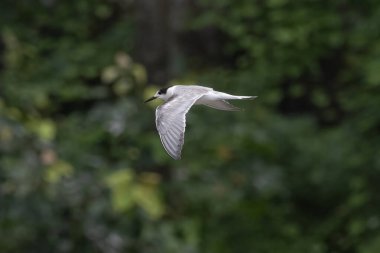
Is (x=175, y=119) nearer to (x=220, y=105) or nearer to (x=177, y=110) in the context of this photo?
(x=177, y=110)

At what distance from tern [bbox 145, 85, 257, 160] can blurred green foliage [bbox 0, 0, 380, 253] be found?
6.91 ft

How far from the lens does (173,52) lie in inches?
338

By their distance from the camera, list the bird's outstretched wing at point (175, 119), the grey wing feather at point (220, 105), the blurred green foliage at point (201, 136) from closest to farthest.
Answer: the bird's outstretched wing at point (175, 119) → the grey wing feather at point (220, 105) → the blurred green foliage at point (201, 136)

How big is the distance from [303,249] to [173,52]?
65.4 inches

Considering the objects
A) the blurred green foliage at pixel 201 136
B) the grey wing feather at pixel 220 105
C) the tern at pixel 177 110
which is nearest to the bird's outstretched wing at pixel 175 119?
the tern at pixel 177 110

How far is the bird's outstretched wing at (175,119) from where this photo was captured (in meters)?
4.09

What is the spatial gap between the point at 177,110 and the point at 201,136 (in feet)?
13.2

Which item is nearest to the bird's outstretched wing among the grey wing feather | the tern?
the tern

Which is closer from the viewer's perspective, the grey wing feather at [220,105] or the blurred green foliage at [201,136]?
the grey wing feather at [220,105]

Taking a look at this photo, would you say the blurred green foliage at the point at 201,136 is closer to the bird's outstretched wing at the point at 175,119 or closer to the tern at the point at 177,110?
the tern at the point at 177,110

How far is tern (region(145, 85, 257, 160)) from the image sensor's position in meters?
4.12

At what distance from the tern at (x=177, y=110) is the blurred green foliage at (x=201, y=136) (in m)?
2.11

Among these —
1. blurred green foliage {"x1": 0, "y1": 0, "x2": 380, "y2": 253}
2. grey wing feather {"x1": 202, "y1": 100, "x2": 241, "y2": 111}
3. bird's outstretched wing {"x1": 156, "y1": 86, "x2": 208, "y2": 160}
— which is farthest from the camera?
blurred green foliage {"x1": 0, "y1": 0, "x2": 380, "y2": 253}

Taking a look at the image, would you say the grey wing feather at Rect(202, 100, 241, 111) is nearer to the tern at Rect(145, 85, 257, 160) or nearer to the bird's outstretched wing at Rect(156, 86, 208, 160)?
the tern at Rect(145, 85, 257, 160)
